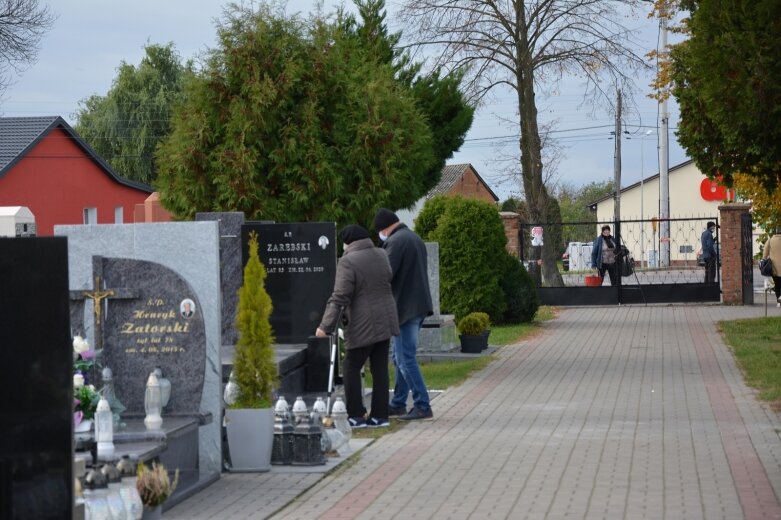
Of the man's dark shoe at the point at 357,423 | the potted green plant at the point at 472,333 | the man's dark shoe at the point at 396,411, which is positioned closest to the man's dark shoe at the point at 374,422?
the man's dark shoe at the point at 357,423

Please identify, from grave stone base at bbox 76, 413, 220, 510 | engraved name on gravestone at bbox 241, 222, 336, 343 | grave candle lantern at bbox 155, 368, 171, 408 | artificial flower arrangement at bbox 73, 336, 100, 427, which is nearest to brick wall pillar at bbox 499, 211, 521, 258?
engraved name on gravestone at bbox 241, 222, 336, 343

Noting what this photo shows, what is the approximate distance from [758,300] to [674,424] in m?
20.2

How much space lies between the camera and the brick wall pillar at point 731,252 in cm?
2853

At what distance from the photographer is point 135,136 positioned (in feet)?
217

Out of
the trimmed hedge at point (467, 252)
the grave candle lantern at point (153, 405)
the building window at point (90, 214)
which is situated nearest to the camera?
the grave candle lantern at point (153, 405)

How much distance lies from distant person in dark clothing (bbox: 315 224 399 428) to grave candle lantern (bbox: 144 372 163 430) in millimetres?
2726

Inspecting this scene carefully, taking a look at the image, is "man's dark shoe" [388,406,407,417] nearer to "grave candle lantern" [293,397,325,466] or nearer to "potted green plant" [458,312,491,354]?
"grave candle lantern" [293,397,325,466]

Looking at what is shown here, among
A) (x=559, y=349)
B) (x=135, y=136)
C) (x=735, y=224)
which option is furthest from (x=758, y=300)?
(x=135, y=136)

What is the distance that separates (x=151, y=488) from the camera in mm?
6641

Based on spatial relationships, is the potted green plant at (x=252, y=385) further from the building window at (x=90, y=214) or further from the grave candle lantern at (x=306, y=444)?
the building window at (x=90, y=214)

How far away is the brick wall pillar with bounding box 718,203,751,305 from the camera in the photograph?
28531 mm

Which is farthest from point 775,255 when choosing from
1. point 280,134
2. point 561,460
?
point 561,460

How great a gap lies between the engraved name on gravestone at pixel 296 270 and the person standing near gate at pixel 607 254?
17813 millimetres

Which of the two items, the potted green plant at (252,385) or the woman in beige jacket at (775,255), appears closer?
the potted green plant at (252,385)
